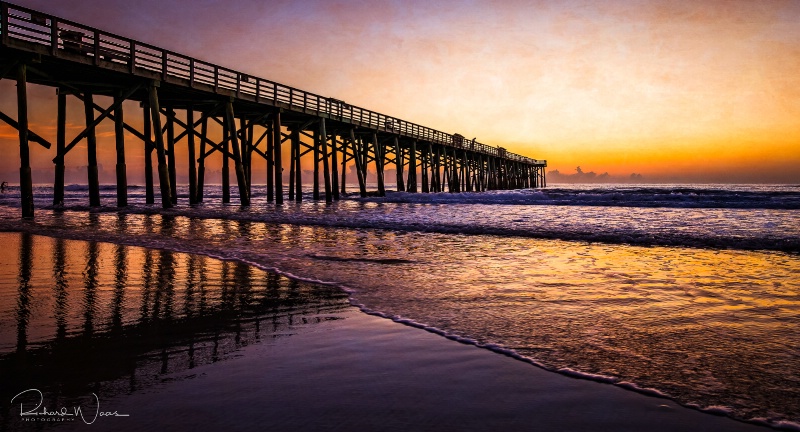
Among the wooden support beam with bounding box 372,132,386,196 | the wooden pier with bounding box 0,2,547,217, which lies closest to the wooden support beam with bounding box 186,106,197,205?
the wooden pier with bounding box 0,2,547,217

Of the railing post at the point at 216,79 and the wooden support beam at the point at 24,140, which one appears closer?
the wooden support beam at the point at 24,140

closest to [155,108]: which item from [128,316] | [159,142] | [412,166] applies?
[159,142]

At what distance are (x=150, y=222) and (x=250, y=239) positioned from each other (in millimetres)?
4567

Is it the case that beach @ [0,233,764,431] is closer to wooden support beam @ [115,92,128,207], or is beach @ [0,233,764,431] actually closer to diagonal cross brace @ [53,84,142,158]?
diagonal cross brace @ [53,84,142,158]

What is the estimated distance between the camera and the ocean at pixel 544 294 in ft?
8.27

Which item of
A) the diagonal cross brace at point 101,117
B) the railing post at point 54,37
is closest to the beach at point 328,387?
the railing post at point 54,37

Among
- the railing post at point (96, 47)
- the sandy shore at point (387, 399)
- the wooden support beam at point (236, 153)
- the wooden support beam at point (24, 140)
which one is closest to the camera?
the sandy shore at point (387, 399)

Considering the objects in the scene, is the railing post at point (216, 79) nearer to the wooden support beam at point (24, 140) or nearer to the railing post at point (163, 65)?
the railing post at point (163, 65)

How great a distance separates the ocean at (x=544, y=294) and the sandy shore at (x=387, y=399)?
217 millimetres

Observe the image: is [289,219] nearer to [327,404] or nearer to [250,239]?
[250,239]

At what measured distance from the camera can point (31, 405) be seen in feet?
6.56

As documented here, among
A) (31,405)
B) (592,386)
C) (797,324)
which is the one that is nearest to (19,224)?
(31,405)

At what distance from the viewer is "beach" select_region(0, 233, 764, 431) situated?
74.3 inches

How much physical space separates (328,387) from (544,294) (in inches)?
106
